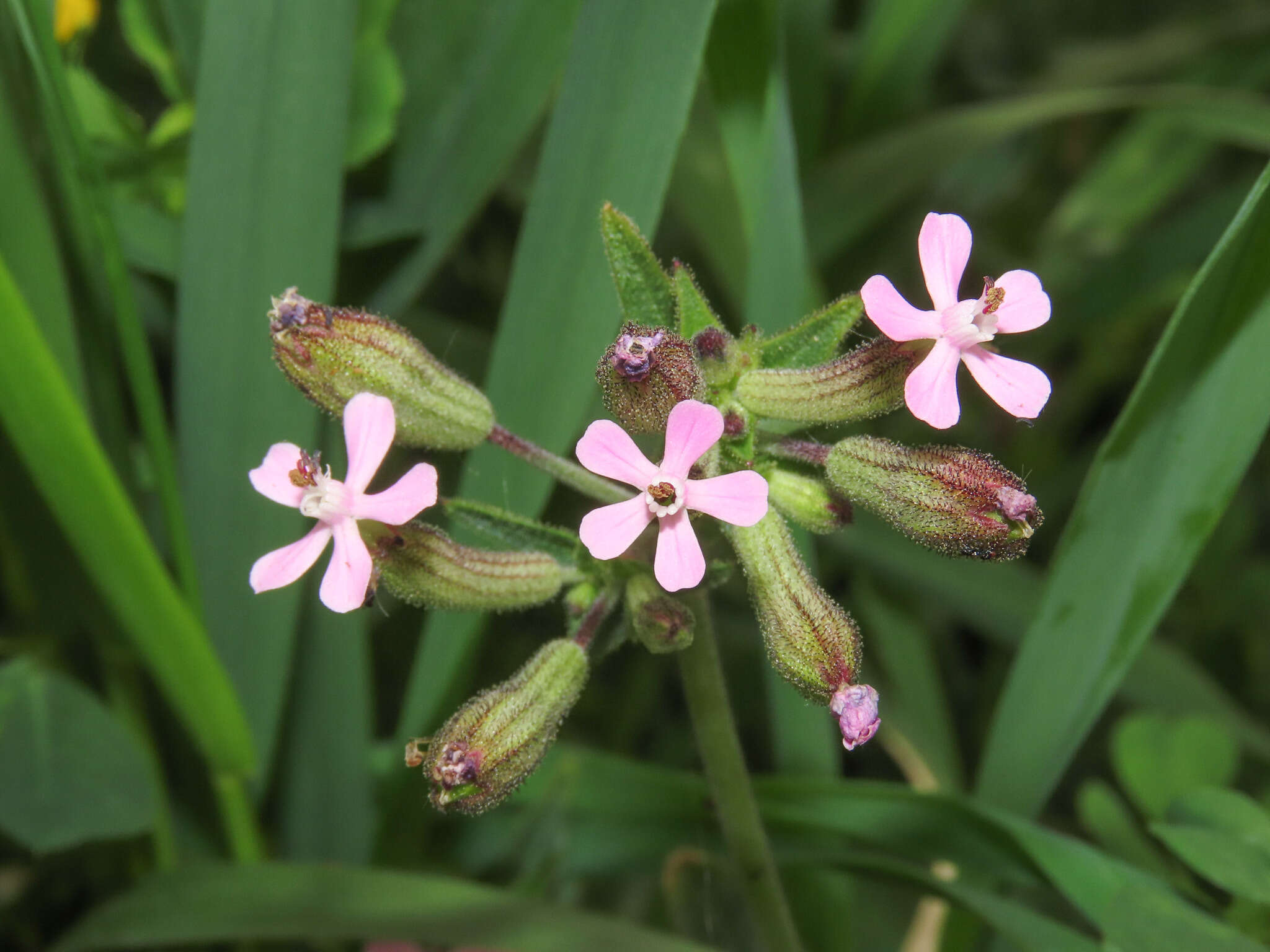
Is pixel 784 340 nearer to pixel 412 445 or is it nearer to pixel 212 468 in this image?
pixel 412 445

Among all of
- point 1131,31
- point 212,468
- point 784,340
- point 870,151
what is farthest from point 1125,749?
point 1131,31

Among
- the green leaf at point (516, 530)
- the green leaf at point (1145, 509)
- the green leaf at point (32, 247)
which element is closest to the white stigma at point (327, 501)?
the green leaf at point (516, 530)

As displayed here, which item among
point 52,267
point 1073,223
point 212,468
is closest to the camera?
point 52,267

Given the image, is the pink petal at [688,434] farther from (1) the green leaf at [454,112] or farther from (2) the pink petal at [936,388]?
(1) the green leaf at [454,112]

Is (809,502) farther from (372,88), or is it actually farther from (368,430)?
(372,88)

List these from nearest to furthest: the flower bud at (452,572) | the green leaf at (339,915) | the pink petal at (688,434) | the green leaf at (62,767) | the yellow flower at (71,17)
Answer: the pink petal at (688,434) < the flower bud at (452,572) < the green leaf at (339,915) < the green leaf at (62,767) < the yellow flower at (71,17)
